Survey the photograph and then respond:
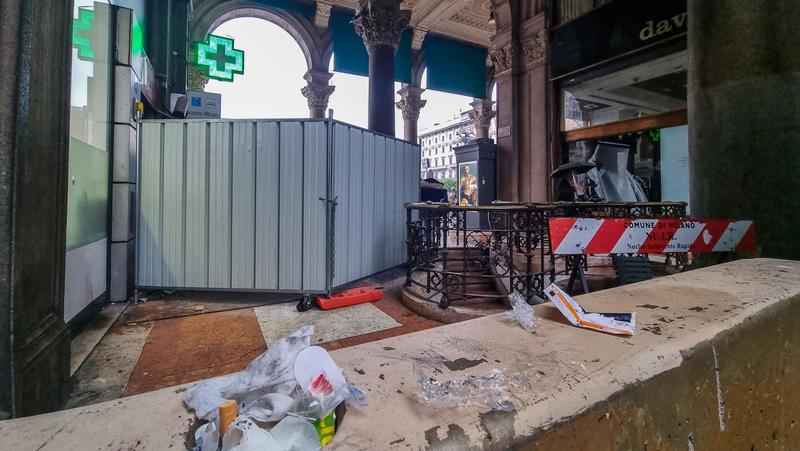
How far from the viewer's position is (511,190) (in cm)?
1225

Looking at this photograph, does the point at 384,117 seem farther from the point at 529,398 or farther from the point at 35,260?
the point at 529,398

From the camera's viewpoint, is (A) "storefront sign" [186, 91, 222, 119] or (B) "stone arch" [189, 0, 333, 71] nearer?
(A) "storefront sign" [186, 91, 222, 119]

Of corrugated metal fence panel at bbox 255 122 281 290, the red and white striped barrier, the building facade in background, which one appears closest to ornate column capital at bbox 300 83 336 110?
corrugated metal fence panel at bbox 255 122 281 290

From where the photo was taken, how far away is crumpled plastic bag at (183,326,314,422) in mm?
958

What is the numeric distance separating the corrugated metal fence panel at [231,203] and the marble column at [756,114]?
18.8ft

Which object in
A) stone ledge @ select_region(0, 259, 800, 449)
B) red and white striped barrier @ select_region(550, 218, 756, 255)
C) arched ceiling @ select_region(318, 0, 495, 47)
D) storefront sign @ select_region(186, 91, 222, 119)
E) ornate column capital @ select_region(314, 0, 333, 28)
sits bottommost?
stone ledge @ select_region(0, 259, 800, 449)

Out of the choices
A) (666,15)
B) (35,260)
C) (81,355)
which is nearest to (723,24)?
(666,15)

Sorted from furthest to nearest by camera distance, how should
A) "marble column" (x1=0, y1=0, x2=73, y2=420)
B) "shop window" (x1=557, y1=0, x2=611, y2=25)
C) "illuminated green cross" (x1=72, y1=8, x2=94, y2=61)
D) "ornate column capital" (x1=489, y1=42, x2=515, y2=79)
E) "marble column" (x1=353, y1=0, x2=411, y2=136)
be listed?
"ornate column capital" (x1=489, y1=42, x2=515, y2=79)
"shop window" (x1=557, y1=0, x2=611, y2=25)
"marble column" (x1=353, y1=0, x2=411, y2=136)
"illuminated green cross" (x1=72, y1=8, x2=94, y2=61)
"marble column" (x1=0, y1=0, x2=73, y2=420)

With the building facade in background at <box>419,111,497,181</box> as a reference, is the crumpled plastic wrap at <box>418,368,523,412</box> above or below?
below

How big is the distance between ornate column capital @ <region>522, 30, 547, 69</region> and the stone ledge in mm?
11142

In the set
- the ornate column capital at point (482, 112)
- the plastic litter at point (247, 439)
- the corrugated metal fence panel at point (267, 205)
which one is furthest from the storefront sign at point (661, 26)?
the ornate column capital at point (482, 112)

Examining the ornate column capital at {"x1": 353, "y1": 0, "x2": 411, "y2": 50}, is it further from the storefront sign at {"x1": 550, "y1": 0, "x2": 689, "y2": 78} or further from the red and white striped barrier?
the red and white striped barrier

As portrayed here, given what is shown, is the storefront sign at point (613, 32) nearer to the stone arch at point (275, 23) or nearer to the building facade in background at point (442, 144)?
the stone arch at point (275, 23)

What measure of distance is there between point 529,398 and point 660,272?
6.85 meters
